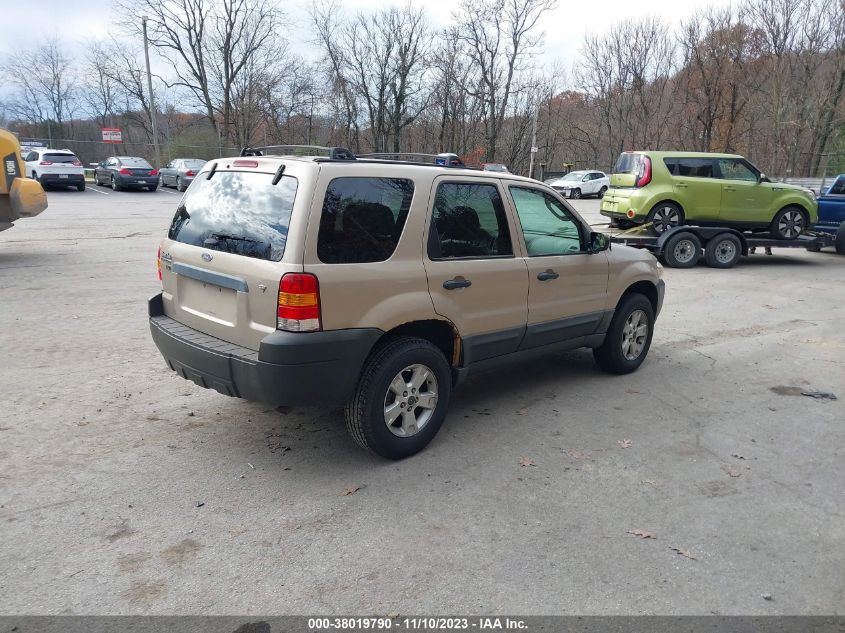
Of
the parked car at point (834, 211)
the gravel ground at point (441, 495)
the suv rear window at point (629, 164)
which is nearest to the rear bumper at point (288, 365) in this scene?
the gravel ground at point (441, 495)

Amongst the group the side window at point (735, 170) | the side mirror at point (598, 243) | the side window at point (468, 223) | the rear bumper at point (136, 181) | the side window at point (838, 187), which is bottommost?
the rear bumper at point (136, 181)

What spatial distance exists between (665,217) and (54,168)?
85.4ft

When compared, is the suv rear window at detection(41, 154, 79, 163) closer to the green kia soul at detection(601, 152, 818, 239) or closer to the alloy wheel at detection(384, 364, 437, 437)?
the green kia soul at detection(601, 152, 818, 239)

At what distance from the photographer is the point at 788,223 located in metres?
12.7

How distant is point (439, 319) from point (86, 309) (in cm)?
550

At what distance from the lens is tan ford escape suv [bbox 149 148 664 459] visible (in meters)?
3.40

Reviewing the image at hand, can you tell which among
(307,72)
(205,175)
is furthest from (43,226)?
(307,72)

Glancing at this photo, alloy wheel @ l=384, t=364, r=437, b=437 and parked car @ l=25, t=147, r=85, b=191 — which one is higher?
parked car @ l=25, t=147, r=85, b=191

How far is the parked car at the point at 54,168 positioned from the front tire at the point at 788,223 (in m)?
27.4

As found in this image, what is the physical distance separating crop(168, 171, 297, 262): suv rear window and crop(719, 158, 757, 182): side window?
36.6 ft

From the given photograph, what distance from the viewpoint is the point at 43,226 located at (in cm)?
1555

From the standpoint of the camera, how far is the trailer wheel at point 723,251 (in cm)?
1206

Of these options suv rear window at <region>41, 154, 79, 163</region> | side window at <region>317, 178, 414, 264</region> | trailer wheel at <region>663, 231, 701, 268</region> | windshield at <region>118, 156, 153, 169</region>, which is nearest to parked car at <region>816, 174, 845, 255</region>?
trailer wheel at <region>663, 231, 701, 268</region>

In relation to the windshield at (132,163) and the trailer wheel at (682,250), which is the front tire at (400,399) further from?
the windshield at (132,163)
